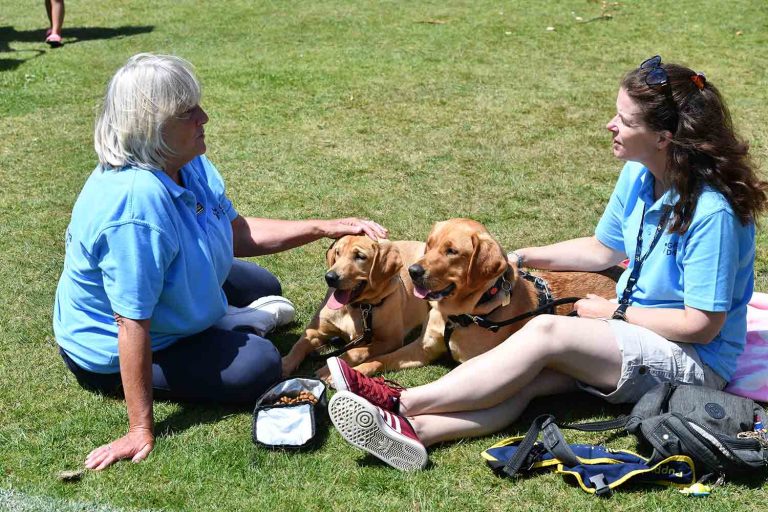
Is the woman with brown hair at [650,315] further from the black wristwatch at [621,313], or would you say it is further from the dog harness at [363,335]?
the dog harness at [363,335]

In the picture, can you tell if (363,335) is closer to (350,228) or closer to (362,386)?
(350,228)

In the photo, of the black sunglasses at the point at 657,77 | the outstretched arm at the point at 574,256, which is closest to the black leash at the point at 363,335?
the outstretched arm at the point at 574,256

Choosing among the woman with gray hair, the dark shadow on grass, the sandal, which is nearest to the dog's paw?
the woman with gray hair

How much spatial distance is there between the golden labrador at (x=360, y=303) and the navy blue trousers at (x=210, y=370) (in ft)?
1.61

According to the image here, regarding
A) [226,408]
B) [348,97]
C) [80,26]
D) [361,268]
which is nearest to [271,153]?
[348,97]

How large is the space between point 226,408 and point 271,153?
453cm

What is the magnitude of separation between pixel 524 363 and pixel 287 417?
1.16 meters

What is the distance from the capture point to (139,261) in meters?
4.03

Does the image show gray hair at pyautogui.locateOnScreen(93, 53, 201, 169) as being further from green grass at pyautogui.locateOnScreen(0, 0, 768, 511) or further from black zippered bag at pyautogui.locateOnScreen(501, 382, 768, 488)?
black zippered bag at pyautogui.locateOnScreen(501, 382, 768, 488)

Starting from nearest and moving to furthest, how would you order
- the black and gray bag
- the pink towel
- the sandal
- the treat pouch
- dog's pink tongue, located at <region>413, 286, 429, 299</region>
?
the black and gray bag < the treat pouch < the pink towel < dog's pink tongue, located at <region>413, 286, 429, 299</region> < the sandal

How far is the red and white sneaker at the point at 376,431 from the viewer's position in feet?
12.5

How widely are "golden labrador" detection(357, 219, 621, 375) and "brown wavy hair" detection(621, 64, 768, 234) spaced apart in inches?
40.4

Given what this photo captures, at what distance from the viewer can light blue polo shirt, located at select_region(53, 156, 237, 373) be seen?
13.3 ft

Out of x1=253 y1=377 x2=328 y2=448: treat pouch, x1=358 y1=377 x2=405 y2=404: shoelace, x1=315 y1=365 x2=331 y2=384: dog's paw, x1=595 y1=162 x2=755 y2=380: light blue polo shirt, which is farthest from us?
x1=315 y1=365 x2=331 y2=384: dog's paw
